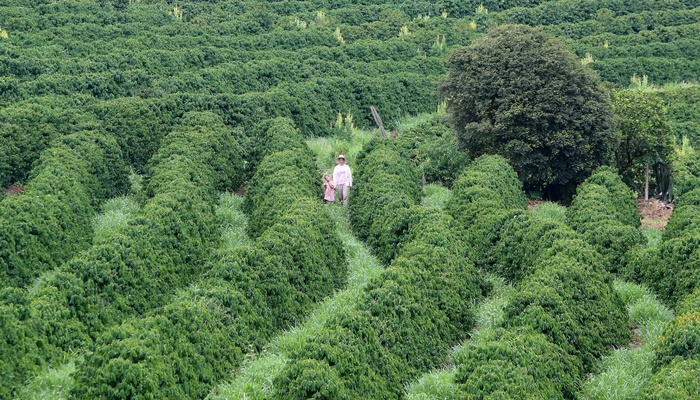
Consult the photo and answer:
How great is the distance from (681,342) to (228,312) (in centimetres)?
706

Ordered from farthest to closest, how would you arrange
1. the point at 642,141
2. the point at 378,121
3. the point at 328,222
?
the point at 378,121, the point at 642,141, the point at 328,222

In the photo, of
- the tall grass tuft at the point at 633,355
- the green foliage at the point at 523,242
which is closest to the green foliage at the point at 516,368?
the tall grass tuft at the point at 633,355

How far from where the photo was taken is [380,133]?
3419cm

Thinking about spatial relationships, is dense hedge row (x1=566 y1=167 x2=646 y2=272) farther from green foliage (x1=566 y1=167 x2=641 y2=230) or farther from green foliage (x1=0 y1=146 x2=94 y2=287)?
green foliage (x1=0 y1=146 x2=94 y2=287)

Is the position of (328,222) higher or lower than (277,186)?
lower

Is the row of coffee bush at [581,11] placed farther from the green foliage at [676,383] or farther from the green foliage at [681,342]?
the green foliage at [676,383]

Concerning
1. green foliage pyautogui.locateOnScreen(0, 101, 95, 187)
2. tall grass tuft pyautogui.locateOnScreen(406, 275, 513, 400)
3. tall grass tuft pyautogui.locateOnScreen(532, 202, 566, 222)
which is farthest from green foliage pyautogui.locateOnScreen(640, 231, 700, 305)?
green foliage pyautogui.locateOnScreen(0, 101, 95, 187)

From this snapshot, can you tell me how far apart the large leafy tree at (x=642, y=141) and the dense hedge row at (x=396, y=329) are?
34.7 ft

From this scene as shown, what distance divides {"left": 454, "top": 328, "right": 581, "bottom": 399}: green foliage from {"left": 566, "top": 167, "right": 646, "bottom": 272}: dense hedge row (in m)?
5.24

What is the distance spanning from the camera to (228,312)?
16.7 meters

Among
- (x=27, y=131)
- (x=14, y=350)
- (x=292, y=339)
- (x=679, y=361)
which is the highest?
(x=27, y=131)

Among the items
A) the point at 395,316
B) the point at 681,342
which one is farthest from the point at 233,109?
the point at 681,342

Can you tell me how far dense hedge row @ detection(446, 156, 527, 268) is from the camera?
21.6 m

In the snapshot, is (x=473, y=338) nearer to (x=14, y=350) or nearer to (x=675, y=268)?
(x=675, y=268)
